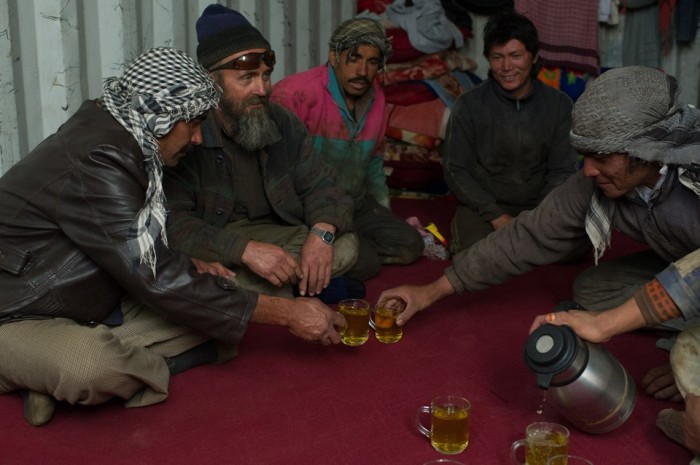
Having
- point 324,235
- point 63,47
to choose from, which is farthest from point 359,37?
point 63,47

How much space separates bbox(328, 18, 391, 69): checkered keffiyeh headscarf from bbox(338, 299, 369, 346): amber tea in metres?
1.89

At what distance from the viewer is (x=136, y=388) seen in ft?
9.37

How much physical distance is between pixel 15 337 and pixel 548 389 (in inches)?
70.0

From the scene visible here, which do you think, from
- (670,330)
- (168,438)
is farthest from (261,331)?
(670,330)

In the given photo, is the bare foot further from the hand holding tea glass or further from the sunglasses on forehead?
the sunglasses on forehead

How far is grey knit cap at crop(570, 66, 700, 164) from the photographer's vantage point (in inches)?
104

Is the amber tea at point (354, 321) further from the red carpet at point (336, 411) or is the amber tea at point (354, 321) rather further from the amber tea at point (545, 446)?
the amber tea at point (545, 446)

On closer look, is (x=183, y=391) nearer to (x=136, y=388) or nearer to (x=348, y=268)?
(x=136, y=388)

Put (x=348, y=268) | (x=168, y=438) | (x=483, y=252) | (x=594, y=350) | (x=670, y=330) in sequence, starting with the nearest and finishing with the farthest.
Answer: (x=594, y=350) → (x=168, y=438) → (x=483, y=252) → (x=670, y=330) → (x=348, y=268)

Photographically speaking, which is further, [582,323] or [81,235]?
[81,235]

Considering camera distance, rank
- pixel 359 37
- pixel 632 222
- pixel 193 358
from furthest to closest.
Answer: pixel 359 37 → pixel 193 358 → pixel 632 222

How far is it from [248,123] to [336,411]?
4.58 ft

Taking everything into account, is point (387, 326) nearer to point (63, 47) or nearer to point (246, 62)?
point (246, 62)

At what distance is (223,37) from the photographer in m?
3.61
